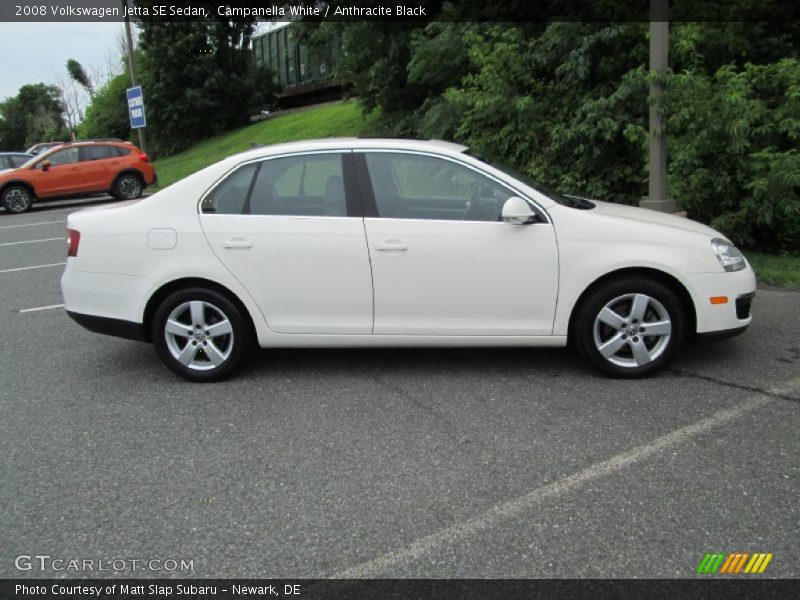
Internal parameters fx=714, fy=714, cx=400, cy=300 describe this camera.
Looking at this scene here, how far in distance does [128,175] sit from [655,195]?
15.6 meters

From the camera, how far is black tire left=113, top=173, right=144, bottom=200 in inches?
757

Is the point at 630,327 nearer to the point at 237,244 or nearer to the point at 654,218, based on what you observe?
the point at 654,218

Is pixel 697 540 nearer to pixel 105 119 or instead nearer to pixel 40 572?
pixel 40 572

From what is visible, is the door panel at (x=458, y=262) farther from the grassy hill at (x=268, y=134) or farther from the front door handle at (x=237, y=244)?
the grassy hill at (x=268, y=134)

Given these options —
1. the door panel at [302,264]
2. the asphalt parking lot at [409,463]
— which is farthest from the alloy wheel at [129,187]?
the door panel at [302,264]

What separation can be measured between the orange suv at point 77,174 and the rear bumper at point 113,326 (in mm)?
15510

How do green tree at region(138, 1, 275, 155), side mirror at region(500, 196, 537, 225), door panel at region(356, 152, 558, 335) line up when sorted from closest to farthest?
side mirror at region(500, 196, 537, 225) < door panel at region(356, 152, 558, 335) < green tree at region(138, 1, 275, 155)

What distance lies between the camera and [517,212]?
4473 millimetres

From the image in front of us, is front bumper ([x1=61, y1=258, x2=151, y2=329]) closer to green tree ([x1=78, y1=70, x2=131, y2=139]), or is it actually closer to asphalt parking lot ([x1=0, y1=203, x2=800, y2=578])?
asphalt parking lot ([x1=0, y1=203, x2=800, y2=578])

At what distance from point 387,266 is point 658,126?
4.58 meters

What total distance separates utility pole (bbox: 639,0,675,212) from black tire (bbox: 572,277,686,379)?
323 centimetres

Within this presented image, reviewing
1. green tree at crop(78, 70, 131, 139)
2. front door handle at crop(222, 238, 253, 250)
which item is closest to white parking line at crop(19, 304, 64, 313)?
front door handle at crop(222, 238, 253, 250)

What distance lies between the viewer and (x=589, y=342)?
4.63m
